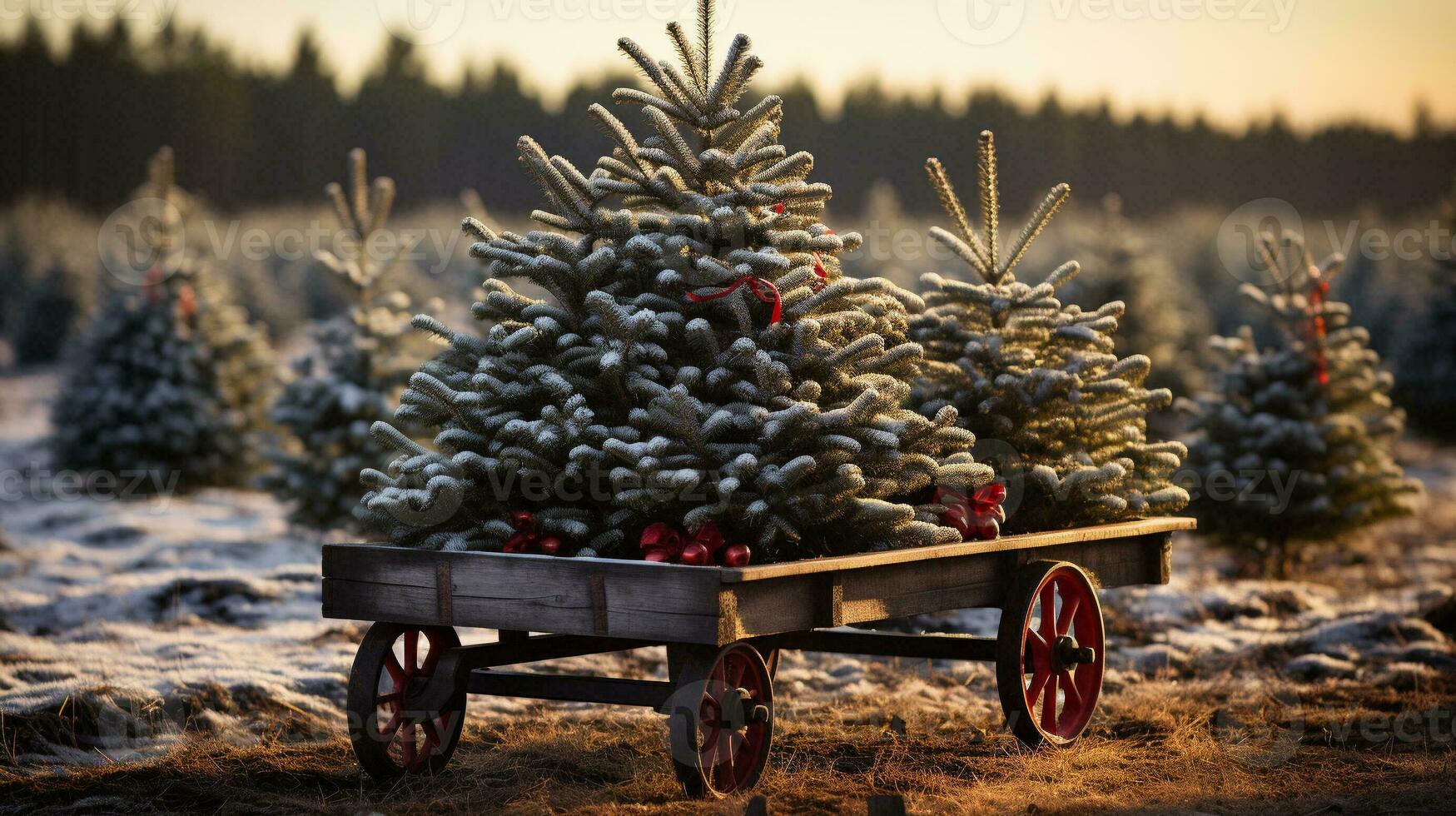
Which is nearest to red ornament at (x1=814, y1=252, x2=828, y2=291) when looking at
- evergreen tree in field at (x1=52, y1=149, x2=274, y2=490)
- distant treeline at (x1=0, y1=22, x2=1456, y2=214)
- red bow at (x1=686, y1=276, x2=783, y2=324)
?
red bow at (x1=686, y1=276, x2=783, y2=324)

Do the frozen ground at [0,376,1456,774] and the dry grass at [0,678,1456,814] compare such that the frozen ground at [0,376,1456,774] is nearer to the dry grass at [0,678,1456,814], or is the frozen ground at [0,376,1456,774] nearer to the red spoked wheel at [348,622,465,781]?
the dry grass at [0,678,1456,814]

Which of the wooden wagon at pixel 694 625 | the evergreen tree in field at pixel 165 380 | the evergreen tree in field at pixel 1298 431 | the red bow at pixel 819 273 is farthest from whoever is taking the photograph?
the evergreen tree in field at pixel 165 380

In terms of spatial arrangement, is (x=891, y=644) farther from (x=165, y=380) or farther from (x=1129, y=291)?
(x=1129, y=291)

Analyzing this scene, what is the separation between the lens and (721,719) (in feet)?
18.0

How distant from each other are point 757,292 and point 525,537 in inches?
51.7

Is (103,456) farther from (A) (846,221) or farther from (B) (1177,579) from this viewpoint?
(A) (846,221)

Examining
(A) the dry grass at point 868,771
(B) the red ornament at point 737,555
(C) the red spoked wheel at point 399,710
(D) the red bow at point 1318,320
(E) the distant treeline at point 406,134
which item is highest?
(E) the distant treeline at point 406,134

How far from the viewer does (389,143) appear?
80562 mm

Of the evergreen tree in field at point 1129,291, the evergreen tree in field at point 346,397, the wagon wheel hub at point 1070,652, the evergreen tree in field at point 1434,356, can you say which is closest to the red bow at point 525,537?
the wagon wheel hub at point 1070,652

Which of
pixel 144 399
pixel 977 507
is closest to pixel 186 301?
pixel 144 399

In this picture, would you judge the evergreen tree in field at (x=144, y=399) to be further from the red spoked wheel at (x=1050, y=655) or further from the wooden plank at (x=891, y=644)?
the red spoked wheel at (x=1050, y=655)

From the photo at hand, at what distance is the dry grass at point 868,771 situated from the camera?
5.63m

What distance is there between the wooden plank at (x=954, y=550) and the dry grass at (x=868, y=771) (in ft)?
2.89

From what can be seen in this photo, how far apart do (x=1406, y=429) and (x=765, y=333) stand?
24752mm
